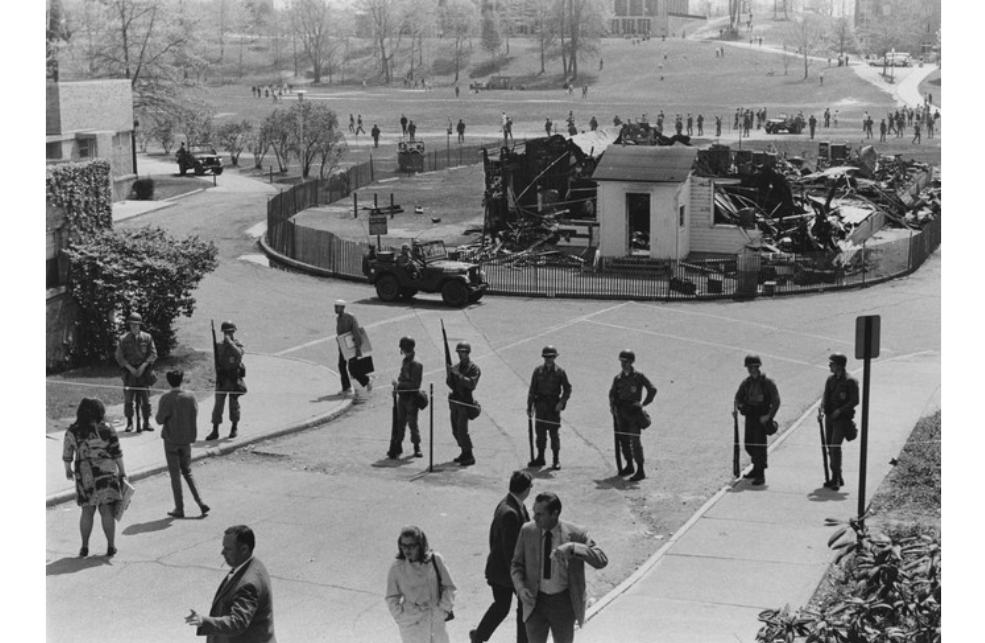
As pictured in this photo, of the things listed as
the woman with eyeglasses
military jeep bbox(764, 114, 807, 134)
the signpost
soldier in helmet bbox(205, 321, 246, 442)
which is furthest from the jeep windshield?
military jeep bbox(764, 114, 807, 134)

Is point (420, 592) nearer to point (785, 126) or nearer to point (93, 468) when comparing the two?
point (93, 468)

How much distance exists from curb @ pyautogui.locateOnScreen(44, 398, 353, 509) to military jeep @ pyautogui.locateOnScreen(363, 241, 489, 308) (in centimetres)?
927

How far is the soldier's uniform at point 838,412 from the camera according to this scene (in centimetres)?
1652

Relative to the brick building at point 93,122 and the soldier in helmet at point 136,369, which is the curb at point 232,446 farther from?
the brick building at point 93,122

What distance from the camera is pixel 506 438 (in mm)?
19812

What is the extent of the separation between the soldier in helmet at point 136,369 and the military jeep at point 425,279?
12.0m

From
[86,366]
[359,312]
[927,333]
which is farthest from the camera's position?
[359,312]

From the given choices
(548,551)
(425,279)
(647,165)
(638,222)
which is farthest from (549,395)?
(638,222)

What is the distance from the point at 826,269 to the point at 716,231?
15.3ft

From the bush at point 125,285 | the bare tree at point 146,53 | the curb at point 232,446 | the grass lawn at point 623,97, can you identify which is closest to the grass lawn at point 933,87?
the grass lawn at point 623,97

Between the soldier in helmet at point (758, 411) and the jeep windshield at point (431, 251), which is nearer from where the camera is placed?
the soldier in helmet at point (758, 411)

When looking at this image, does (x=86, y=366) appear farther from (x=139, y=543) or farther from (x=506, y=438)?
(x=139, y=543)

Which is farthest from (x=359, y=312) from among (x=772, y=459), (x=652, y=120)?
(x=652, y=120)

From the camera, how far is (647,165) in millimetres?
37719
